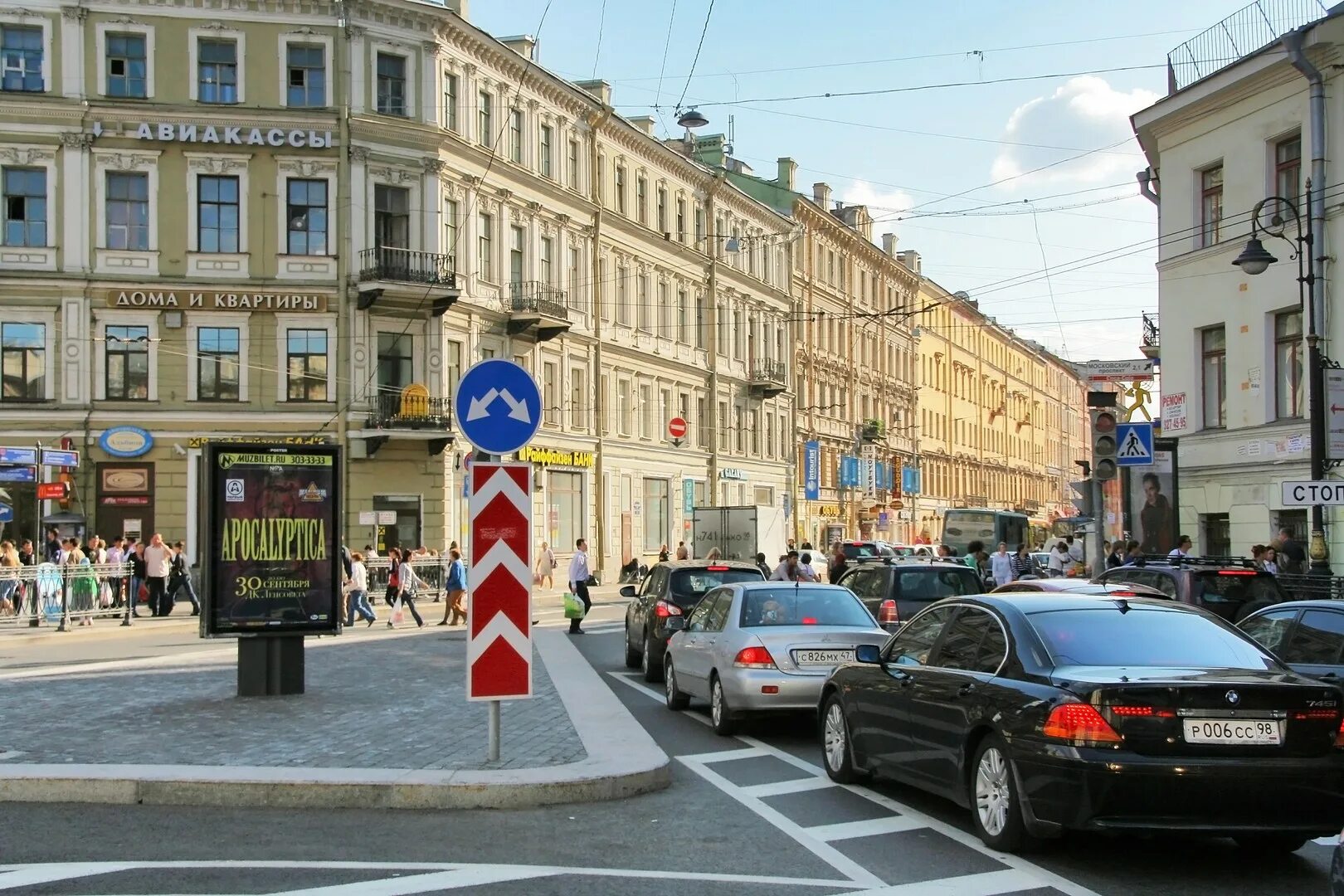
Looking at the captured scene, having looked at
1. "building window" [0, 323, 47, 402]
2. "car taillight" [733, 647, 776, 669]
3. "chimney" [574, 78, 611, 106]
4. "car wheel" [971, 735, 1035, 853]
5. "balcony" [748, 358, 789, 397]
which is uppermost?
"chimney" [574, 78, 611, 106]

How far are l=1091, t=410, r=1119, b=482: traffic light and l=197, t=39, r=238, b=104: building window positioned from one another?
3212 centimetres

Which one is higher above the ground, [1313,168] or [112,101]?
[112,101]

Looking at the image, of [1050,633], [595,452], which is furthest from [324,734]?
[595,452]

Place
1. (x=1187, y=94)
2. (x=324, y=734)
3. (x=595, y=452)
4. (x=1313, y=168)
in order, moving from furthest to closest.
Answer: (x=595, y=452) → (x=1187, y=94) → (x=1313, y=168) → (x=324, y=734)

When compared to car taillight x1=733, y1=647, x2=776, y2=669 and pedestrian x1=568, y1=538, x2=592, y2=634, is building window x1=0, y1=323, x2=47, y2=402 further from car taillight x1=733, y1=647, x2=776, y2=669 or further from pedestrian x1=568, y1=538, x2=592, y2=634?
car taillight x1=733, y1=647, x2=776, y2=669

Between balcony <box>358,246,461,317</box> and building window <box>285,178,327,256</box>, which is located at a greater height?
building window <box>285,178,327,256</box>

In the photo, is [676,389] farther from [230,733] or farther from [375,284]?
[230,733]

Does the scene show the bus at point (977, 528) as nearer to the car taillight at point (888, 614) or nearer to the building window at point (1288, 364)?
the building window at point (1288, 364)

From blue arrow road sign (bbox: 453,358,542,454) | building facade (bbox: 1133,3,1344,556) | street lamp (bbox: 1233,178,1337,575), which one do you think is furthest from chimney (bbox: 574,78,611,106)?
blue arrow road sign (bbox: 453,358,542,454)

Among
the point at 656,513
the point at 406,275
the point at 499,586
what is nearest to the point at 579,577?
the point at 406,275

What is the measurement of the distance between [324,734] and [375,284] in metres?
30.8

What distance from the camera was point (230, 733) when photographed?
1202 cm

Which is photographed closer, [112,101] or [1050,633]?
[1050,633]

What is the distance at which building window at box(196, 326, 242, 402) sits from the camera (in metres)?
41.4
